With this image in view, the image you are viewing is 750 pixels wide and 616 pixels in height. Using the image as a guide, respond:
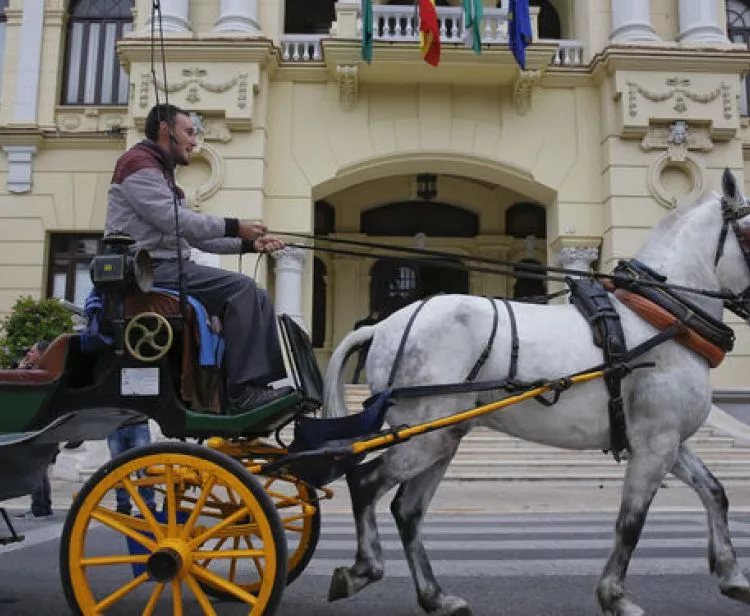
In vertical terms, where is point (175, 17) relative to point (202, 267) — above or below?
above

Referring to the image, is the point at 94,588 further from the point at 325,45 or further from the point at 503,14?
the point at 503,14

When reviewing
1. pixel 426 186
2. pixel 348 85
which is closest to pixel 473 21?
pixel 348 85

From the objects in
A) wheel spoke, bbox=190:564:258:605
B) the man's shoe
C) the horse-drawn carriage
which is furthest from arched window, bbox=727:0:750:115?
wheel spoke, bbox=190:564:258:605

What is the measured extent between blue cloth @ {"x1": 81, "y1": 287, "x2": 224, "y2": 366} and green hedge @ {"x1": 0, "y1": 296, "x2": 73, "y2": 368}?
8.79 m

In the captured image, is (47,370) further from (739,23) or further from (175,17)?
(739,23)

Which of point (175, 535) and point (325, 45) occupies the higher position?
point (325, 45)

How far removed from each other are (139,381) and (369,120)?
12.3m

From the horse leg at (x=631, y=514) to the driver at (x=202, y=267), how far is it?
5.92 feet

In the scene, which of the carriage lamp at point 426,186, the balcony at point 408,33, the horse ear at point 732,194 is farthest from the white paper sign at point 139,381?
the carriage lamp at point 426,186

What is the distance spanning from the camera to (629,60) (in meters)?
14.8

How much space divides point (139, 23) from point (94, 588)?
13.5 m

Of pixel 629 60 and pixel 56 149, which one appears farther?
pixel 56 149

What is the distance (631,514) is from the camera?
13.0 ft

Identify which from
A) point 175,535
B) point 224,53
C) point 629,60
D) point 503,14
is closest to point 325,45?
point 224,53
